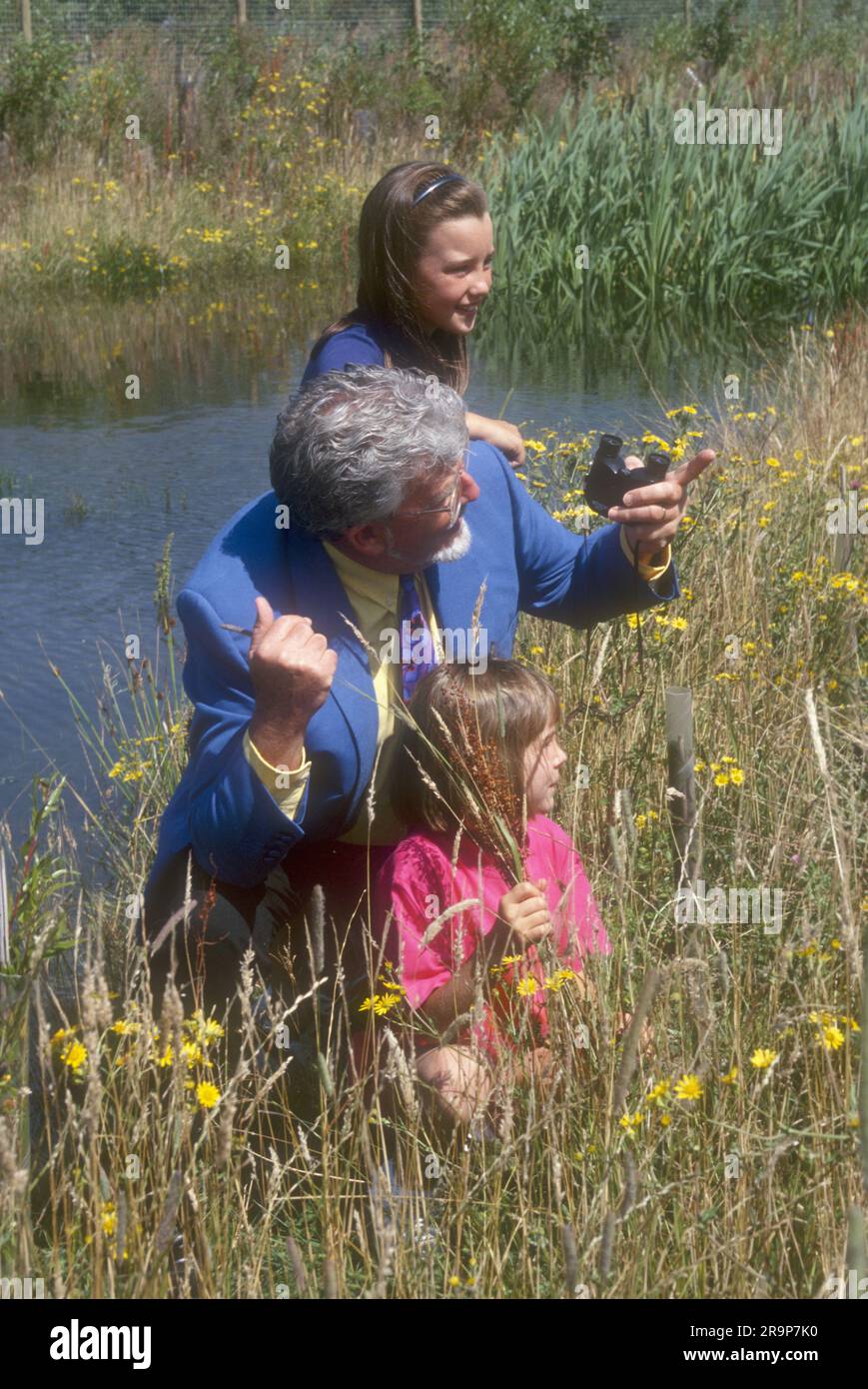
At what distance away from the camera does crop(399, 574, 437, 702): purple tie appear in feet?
8.89

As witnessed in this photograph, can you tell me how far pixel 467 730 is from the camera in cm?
239

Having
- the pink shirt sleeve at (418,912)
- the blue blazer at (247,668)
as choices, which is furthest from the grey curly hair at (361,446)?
the pink shirt sleeve at (418,912)

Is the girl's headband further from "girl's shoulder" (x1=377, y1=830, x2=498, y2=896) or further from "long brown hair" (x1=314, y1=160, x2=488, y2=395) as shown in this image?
"girl's shoulder" (x1=377, y1=830, x2=498, y2=896)

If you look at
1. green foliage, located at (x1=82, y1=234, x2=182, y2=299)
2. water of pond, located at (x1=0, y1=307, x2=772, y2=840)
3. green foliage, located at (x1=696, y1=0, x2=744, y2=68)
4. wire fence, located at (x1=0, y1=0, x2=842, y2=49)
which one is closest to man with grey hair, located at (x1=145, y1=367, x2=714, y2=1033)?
water of pond, located at (x1=0, y1=307, x2=772, y2=840)

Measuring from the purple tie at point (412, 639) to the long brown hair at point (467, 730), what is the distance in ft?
0.37

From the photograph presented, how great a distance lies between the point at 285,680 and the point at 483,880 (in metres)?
0.51

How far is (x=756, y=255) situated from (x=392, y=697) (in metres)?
7.98

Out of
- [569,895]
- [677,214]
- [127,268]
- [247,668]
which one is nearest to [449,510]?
[247,668]

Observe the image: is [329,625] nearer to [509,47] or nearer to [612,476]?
[612,476]

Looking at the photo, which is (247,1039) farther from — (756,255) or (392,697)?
(756,255)

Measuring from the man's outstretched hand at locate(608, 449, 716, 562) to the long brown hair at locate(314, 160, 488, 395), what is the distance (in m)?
0.57

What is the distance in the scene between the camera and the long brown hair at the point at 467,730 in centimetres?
241

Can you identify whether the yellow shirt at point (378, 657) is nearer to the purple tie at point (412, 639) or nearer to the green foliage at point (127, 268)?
the purple tie at point (412, 639)

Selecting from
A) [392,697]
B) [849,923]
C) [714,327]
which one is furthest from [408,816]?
[714,327]
